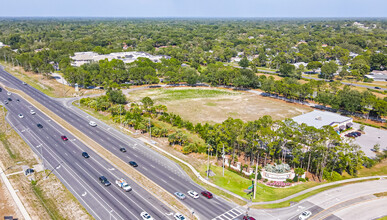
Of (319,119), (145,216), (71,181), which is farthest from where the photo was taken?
(319,119)

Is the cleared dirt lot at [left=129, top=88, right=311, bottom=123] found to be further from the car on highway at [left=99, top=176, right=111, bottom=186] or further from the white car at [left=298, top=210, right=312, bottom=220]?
the white car at [left=298, top=210, right=312, bottom=220]

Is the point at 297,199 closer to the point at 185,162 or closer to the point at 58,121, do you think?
the point at 185,162

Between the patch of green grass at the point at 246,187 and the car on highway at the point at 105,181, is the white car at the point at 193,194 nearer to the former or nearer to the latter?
the patch of green grass at the point at 246,187

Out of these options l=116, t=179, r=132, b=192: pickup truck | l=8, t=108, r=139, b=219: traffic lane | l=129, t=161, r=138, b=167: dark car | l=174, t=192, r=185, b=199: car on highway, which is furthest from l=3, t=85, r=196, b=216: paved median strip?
l=8, t=108, r=139, b=219: traffic lane

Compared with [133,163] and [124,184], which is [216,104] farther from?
[124,184]

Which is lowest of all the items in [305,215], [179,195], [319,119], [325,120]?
[179,195]

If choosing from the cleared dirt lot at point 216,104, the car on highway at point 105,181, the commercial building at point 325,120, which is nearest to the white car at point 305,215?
the car on highway at point 105,181

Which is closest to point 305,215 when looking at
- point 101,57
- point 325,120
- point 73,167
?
point 73,167
